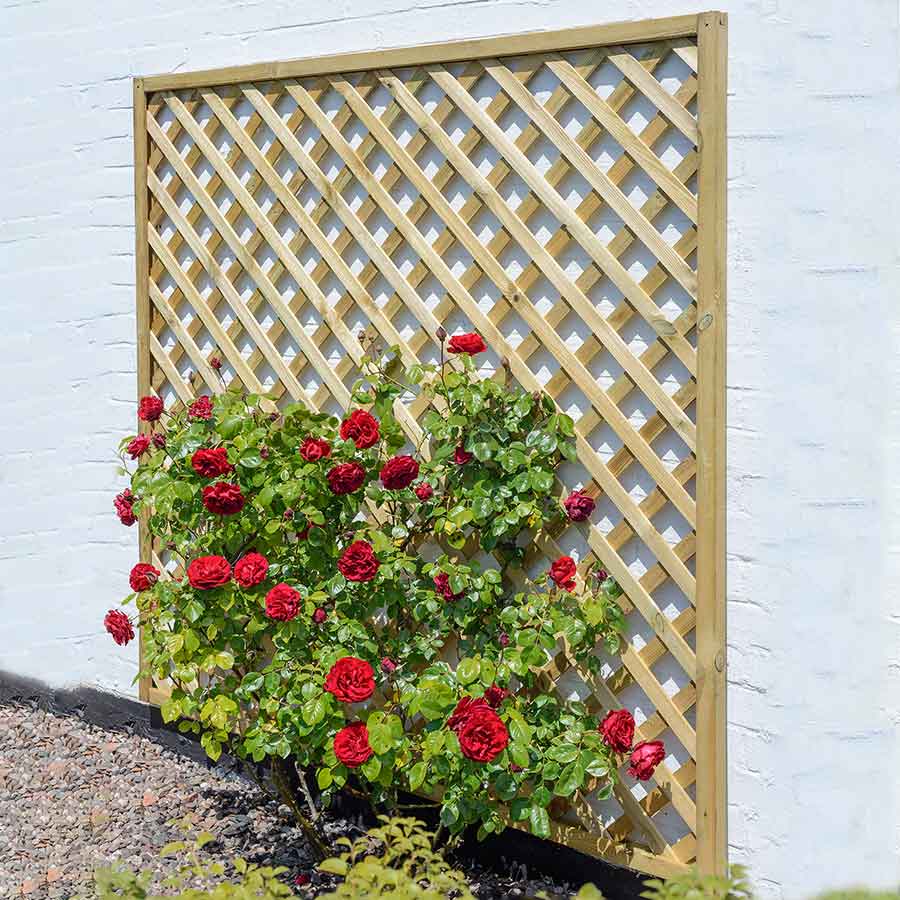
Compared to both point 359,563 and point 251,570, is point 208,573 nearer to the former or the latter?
point 251,570

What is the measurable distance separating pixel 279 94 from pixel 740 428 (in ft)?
5.58

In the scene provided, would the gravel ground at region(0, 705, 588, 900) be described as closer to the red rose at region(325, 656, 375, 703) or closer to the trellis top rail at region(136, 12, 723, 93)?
the red rose at region(325, 656, 375, 703)

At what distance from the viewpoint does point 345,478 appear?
323 cm

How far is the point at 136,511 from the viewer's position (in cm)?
367

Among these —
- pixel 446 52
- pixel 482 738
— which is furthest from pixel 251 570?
pixel 446 52

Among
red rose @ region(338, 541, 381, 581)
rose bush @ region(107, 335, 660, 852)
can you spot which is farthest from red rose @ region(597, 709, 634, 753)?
red rose @ region(338, 541, 381, 581)

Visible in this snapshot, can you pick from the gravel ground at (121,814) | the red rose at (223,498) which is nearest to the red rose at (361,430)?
the red rose at (223,498)

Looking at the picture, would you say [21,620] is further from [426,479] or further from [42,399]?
[426,479]

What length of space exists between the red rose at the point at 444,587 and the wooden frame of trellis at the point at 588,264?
248mm

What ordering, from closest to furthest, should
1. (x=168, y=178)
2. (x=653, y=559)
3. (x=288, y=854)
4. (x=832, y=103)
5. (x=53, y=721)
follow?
(x=832, y=103), (x=653, y=559), (x=288, y=854), (x=168, y=178), (x=53, y=721)

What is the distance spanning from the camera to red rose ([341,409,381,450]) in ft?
10.6

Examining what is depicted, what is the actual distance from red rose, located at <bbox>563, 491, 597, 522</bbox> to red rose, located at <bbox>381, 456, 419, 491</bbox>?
38 centimetres

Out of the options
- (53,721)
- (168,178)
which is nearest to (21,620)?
(53,721)

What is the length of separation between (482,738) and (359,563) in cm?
52
